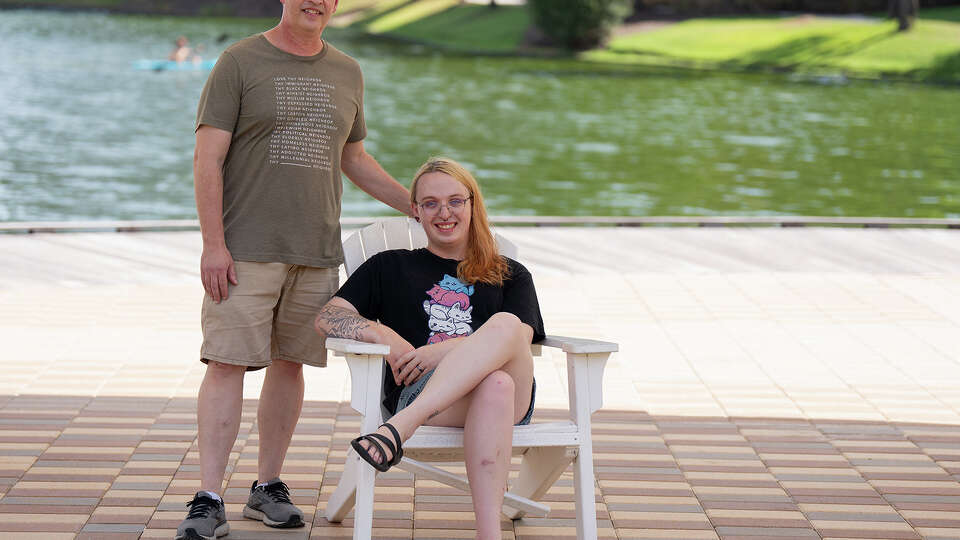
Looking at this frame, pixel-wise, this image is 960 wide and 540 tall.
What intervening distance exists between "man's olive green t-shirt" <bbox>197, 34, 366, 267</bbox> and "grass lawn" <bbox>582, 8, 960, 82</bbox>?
33.7 meters

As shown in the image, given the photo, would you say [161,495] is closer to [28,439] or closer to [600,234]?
[28,439]

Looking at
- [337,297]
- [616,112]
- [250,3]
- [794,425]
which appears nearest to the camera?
[337,297]

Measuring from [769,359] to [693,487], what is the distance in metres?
1.75

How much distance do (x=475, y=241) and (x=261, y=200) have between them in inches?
23.1

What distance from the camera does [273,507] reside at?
10.5 feet

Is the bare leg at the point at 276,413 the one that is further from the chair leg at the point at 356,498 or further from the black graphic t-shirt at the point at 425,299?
the black graphic t-shirt at the point at 425,299

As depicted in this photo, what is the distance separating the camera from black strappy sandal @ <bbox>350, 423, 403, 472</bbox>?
269 cm

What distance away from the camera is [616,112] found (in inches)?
1022

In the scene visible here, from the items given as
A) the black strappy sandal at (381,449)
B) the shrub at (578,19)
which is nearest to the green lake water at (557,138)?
the shrub at (578,19)

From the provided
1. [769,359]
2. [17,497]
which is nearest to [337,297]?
[17,497]

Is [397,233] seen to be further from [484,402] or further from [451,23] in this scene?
A: [451,23]

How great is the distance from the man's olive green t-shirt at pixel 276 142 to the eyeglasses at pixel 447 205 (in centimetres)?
26

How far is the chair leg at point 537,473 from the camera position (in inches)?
122

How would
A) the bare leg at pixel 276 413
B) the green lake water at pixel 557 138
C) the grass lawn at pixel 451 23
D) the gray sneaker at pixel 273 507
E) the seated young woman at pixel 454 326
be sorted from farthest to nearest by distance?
the grass lawn at pixel 451 23, the green lake water at pixel 557 138, the bare leg at pixel 276 413, the gray sneaker at pixel 273 507, the seated young woman at pixel 454 326
